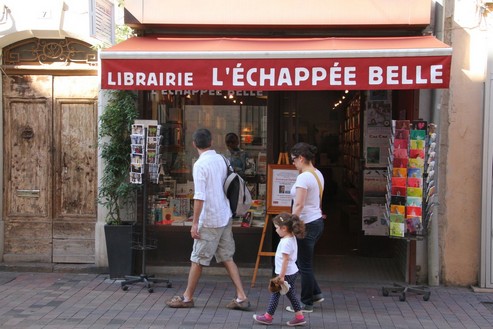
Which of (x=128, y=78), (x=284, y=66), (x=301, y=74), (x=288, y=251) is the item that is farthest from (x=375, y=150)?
(x=128, y=78)

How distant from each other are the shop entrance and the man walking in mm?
1939

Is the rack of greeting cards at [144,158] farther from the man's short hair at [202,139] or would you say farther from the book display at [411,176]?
the book display at [411,176]

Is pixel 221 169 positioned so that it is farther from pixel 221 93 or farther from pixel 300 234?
pixel 221 93

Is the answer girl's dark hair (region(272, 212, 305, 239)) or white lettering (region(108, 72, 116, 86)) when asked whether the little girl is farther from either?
white lettering (region(108, 72, 116, 86))

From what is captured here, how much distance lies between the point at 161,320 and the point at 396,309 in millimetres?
2465

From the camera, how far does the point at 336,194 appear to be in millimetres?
13539

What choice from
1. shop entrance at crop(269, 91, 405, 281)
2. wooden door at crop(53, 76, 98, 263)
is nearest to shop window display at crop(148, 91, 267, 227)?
shop entrance at crop(269, 91, 405, 281)

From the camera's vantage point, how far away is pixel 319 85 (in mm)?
6574

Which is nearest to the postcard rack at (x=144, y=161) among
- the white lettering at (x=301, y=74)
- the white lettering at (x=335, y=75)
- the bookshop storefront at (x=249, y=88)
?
the bookshop storefront at (x=249, y=88)

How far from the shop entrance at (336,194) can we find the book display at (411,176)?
134 cm

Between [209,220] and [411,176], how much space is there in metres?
2.30

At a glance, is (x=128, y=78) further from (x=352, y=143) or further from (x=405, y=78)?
(x=352, y=143)

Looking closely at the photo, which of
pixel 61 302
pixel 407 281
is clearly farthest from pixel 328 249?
pixel 61 302

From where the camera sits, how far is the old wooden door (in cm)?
827
